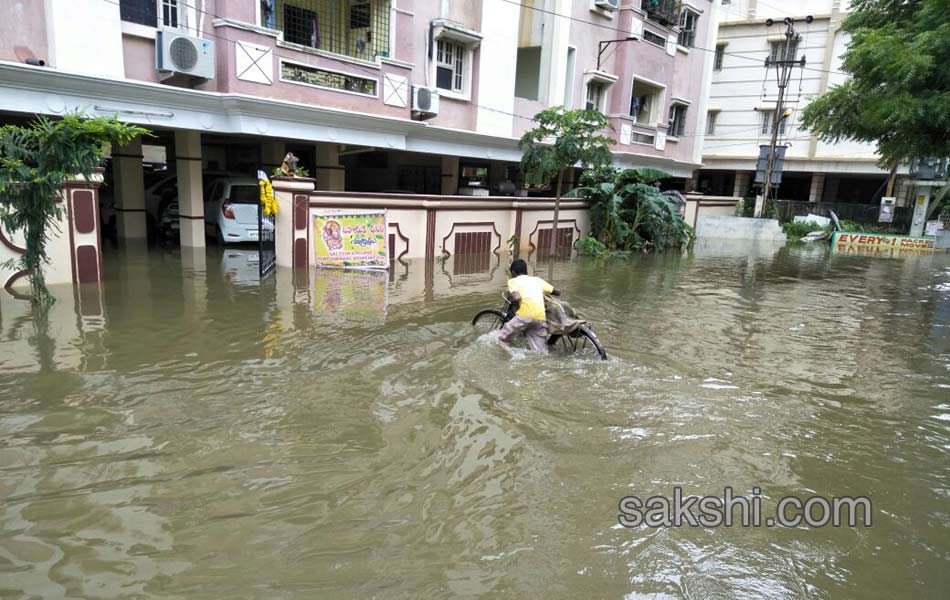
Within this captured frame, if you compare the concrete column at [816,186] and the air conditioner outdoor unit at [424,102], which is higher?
the air conditioner outdoor unit at [424,102]

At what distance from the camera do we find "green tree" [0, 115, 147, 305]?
7.30 metres

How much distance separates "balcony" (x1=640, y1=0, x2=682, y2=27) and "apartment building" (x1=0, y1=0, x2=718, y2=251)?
61 millimetres

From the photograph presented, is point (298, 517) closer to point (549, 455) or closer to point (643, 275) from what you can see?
point (549, 455)

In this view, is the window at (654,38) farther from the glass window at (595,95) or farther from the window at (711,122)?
the window at (711,122)

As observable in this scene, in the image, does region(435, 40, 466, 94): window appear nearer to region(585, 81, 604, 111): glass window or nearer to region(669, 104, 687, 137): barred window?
region(585, 81, 604, 111): glass window

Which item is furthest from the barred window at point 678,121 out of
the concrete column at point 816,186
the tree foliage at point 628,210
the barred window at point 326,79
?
the barred window at point 326,79

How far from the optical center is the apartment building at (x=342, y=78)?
10.4 metres

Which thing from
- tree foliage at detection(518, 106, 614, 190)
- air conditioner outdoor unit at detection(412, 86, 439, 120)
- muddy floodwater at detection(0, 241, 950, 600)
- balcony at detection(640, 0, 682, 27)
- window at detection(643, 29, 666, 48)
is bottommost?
muddy floodwater at detection(0, 241, 950, 600)

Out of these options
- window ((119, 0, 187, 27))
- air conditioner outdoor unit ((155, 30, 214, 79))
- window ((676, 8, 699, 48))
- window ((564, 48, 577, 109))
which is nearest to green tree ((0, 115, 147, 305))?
air conditioner outdoor unit ((155, 30, 214, 79))

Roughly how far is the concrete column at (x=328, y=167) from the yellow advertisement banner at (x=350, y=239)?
4.15 metres

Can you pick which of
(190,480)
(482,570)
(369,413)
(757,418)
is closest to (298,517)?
(190,480)

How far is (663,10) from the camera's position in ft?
78.2

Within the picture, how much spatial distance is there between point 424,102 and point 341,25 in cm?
275

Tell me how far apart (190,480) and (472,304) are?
251 inches
